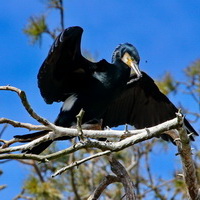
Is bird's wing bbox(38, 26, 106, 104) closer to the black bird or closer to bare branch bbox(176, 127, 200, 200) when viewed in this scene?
the black bird

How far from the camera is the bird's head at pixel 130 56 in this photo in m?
4.29

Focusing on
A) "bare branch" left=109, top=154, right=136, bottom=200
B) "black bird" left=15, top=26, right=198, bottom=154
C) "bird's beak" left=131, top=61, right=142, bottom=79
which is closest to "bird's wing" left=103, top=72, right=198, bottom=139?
"black bird" left=15, top=26, right=198, bottom=154

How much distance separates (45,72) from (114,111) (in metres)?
0.87

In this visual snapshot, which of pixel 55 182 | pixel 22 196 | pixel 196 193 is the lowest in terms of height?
pixel 196 193

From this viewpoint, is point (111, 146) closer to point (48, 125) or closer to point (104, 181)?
point (48, 125)

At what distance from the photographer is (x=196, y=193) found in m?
3.07

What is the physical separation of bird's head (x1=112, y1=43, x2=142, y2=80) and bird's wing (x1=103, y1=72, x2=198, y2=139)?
393mm

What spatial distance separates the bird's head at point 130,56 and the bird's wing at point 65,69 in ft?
0.51

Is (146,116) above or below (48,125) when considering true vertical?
above

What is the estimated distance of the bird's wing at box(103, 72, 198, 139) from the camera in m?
4.76

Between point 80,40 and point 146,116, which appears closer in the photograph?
point 80,40

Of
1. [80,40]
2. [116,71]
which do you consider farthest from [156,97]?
[80,40]

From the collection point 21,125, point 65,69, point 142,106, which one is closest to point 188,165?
point 21,125

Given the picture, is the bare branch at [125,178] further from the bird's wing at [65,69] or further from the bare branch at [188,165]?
the bird's wing at [65,69]
